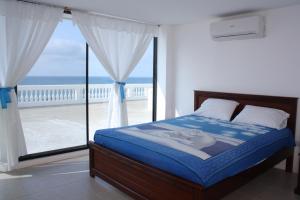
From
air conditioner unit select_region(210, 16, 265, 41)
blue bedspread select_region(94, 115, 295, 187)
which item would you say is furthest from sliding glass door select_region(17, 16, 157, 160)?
blue bedspread select_region(94, 115, 295, 187)

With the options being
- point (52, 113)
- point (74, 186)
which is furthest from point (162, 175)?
point (52, 113)

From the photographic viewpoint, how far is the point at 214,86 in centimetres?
406

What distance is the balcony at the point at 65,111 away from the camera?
5.37m

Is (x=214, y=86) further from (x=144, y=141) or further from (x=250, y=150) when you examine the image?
(x=144, y=141)

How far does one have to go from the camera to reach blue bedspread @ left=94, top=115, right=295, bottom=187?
6.31 feet

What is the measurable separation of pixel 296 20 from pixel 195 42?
1614 mm

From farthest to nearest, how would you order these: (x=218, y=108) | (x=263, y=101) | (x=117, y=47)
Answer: (x=117, y=47)
(x=218, y=108)
(x=263, y=101)

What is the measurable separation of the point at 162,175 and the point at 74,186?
48.6 inches

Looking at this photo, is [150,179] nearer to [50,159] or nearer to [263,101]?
[50,159]

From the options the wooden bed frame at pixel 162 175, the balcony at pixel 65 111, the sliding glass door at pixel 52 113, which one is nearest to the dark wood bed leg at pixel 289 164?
the wooden bed frame at pixel 162 175

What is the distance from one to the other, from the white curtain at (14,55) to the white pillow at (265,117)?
2.94m

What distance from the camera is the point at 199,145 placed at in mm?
2268

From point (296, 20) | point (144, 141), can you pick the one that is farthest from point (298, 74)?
point (144, 141)

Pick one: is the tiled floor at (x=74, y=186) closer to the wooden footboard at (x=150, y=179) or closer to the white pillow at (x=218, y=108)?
the wooden footboard at (x=150, y=179)
